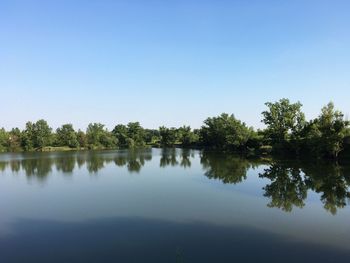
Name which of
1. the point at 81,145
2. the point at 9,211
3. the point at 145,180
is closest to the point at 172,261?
the point at 9,211

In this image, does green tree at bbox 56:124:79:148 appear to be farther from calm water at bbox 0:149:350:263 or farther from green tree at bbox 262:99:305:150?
calm water at bbox 0:149:350:263

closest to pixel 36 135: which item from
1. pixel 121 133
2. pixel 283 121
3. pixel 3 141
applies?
pixel 3 141

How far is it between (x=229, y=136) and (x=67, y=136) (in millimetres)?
58896

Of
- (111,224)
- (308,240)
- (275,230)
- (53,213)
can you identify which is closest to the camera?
(308,240)

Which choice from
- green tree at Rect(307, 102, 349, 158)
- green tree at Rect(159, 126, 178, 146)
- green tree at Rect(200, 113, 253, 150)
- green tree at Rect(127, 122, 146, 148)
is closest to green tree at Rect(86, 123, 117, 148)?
green tree at Rect(127, 122, 146, 148)

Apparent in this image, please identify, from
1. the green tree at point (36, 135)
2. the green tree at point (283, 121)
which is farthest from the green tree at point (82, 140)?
the green tree at point (283, 121)

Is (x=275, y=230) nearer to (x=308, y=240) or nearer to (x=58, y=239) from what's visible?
(x=308, y=240)

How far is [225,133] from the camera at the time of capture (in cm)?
8388

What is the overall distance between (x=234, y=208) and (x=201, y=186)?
842 cm

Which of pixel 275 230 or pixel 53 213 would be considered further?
pixel 53 213

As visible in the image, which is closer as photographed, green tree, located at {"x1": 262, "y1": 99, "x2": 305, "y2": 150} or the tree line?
the tree line

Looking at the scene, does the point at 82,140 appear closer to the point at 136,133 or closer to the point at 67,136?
the point at 67,136

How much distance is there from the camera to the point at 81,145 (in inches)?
4461

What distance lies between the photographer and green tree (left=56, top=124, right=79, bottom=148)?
108438mm
